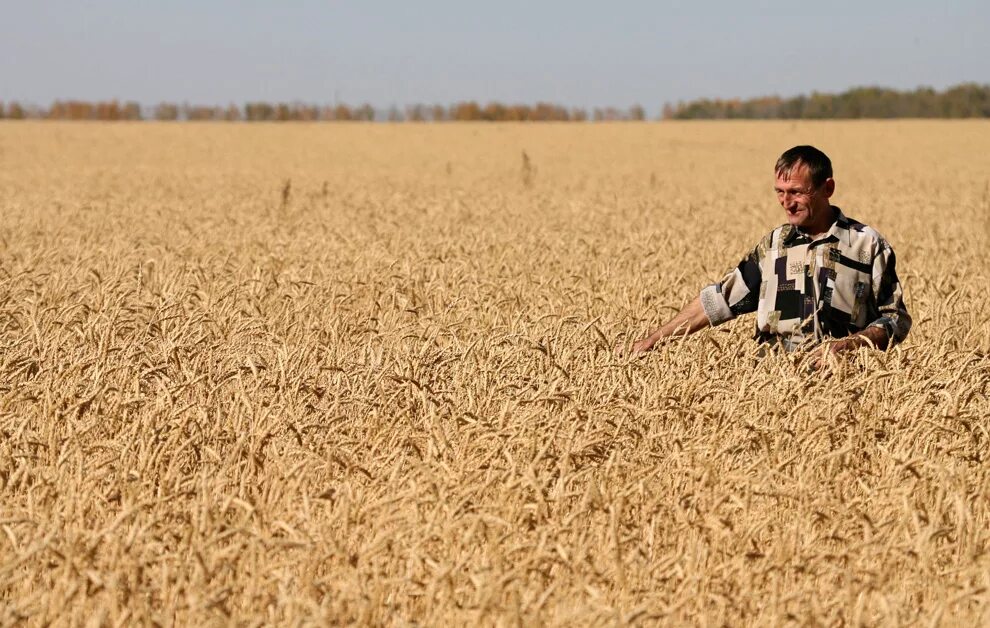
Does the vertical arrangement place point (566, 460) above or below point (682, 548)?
above

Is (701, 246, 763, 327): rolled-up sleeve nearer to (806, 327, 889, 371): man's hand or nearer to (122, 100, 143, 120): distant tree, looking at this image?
(806, 327, 889, 371): man's hand

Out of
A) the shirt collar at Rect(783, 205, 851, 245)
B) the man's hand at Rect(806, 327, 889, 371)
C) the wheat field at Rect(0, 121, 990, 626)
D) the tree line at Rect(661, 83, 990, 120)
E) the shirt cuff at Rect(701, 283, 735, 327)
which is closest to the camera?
the wheat field at Rect(0, 121, 990, 626)

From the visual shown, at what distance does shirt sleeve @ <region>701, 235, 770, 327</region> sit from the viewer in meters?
4.31

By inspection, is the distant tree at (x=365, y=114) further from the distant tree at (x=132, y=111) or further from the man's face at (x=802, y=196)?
the man's face at (x=802, y=196)

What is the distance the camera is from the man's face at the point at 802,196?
4.00 metres

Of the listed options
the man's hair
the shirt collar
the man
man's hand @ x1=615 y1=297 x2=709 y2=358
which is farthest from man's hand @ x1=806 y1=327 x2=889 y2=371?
the man's hair

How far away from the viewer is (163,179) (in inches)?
755

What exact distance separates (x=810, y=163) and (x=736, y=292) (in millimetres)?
609

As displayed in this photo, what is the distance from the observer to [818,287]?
4.16 meters

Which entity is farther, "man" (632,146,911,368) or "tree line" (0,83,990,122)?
"tree line" (0,83,990,122)

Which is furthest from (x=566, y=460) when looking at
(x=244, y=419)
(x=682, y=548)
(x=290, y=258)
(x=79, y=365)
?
(x=290, y=258)

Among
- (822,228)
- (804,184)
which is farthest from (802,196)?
(822,228)

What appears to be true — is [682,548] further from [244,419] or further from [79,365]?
[79,365]

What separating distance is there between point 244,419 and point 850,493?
1.90 m
